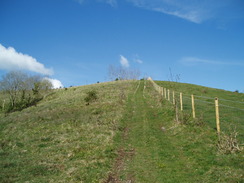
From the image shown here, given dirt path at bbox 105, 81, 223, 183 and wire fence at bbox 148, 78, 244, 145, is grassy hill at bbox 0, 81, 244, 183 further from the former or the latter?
wire fence at bbox 148, 78, 244, 145

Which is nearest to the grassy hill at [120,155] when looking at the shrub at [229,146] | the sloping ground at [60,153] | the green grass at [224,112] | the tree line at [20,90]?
the sloping ground at [60,153]

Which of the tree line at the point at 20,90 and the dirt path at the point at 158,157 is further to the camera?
the tree line at the point at 20,90

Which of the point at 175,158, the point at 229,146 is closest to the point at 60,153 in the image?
the point at 175,158

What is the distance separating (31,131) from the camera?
58.1ft

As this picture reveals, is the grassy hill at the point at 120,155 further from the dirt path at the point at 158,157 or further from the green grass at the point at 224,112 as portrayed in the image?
the green grass at the point at 224,112

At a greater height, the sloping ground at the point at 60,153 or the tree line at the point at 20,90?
the tree line at the point at 20,90

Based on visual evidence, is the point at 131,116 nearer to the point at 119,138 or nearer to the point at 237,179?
the point at 119,138

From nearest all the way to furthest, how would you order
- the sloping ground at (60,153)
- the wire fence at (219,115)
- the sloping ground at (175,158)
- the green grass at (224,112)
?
1. the sloping ground at (175,158)
2. the sloping ground at (60,153)
3. the wire fence at (219,115)
4. the green grass at (224,112)

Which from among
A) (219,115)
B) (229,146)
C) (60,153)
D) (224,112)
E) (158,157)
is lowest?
(60,153)

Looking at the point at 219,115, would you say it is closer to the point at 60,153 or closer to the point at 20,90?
the point at 60,153

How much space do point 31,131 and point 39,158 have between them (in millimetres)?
7552

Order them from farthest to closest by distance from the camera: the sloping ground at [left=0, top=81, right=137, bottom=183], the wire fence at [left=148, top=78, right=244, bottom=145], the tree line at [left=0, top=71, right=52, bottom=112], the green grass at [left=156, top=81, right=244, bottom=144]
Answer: the tree line at [left=0, top=71, right=52, bottom=112]
the green grass at [left=156, top=81, right=244, bottom=144]
the wire fence at [left=148, top=78, right=244, bottom=145]
the sloping ground at [left=0, top=81, right=137, bottom=183]

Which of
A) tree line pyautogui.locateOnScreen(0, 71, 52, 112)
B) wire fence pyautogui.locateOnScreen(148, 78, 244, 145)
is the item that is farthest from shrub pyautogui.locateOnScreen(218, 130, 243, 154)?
tree line pyautogui.locateOnScreen(0, 71, 52, 112)

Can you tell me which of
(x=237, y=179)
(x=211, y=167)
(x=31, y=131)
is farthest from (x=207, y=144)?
(x=31, y=131)
